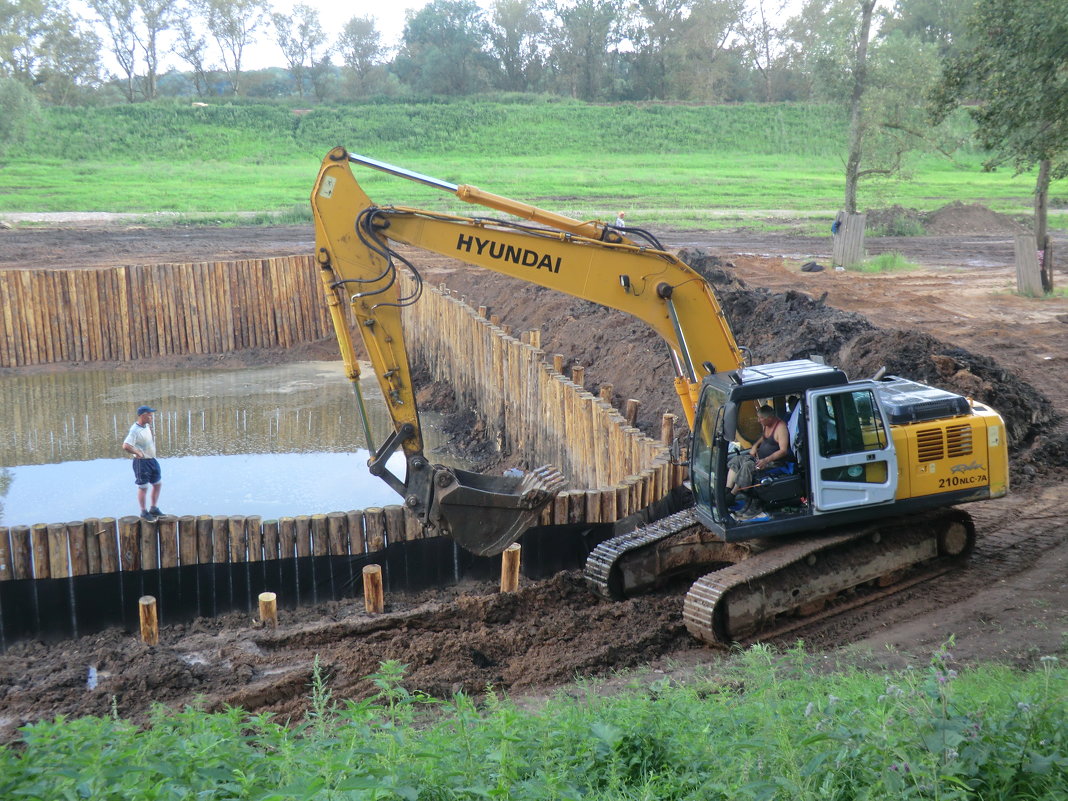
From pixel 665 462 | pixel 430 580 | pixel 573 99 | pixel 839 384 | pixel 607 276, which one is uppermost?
pixel 573 99

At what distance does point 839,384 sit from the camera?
870 cm

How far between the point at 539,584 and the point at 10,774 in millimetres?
5808

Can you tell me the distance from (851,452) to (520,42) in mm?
69285

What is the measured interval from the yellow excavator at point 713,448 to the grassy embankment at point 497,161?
2448 cm

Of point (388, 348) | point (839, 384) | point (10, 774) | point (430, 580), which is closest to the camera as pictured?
point (10, 774)

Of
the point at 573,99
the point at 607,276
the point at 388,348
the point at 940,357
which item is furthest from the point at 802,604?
the point at 573,99

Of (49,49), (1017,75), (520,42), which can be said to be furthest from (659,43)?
(1017,75)

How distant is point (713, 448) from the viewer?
8727 millimetres

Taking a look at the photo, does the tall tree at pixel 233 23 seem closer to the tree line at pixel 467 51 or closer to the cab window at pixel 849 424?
the tree line at pixel 467 51

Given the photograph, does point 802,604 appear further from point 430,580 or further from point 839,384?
point 430,580

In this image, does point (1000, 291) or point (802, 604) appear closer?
point (802, 604)

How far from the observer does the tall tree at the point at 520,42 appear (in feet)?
238

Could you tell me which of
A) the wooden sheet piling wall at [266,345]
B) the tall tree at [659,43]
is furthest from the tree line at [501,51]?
the wooden sheet piling wall at [266,345]

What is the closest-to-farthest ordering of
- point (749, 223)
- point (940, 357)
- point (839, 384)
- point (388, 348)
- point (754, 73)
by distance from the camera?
point (839, 384) → point (388, 348) → point (940, 357) → point (749, 223) → point (754, 73)
